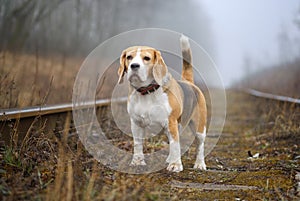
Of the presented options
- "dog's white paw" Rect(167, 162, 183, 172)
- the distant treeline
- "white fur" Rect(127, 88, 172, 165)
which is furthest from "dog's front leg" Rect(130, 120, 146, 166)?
the distant treeline

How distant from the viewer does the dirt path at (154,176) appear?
2727 mm

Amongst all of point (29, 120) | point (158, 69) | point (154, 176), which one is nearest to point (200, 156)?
point (154, 176)

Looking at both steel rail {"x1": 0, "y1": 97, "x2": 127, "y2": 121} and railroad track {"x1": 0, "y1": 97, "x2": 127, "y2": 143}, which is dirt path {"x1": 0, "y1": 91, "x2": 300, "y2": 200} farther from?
steel rail {"x1": 0, "y1": 97, "x2": 127, "y2": 121}

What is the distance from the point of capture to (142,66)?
408cm

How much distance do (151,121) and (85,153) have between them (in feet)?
3.23

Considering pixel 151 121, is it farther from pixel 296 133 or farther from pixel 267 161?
pixel 296 133

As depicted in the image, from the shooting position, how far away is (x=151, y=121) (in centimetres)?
435

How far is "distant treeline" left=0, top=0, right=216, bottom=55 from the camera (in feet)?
42.9

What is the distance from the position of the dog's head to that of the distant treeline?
6698mm

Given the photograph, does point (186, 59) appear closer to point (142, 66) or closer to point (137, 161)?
point (142, 66)

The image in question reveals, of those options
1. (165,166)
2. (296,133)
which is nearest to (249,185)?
(165,166)

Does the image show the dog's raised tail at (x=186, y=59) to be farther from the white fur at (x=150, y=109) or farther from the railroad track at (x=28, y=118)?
the railroad track at (x=28, y=118)

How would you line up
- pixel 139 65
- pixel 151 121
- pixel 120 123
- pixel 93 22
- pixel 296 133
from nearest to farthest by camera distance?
pixel 139 65 → pixel 151 121 → pixel 296 133 → pixel 120 123 → pixel 93 22

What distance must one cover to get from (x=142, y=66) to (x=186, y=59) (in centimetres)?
145
